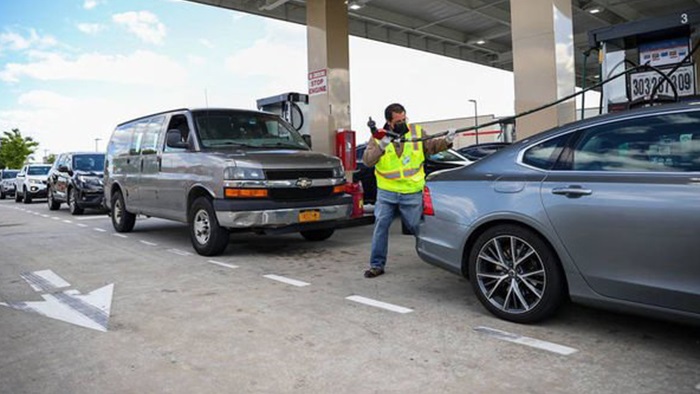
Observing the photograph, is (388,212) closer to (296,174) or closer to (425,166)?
(296,174)

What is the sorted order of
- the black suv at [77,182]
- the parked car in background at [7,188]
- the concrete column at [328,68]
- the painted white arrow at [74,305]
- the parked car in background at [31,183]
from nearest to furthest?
the painted white arrow at [74,305] → the concrete column at [328,68] → the black suv at [77,182] → the parked car in background at [31,183] → the parked car in background at [7,188]

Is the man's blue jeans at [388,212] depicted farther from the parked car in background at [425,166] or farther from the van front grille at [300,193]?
the parked car in background at [425,166]

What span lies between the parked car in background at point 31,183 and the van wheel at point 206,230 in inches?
644

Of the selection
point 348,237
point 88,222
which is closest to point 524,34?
point 348,237

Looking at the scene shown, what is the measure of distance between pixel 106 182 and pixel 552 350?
9127mm

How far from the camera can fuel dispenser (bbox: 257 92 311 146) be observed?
44.0 feet

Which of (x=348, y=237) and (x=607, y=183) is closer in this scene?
(x=607, y=183)

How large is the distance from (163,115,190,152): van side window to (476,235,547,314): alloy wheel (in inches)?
191

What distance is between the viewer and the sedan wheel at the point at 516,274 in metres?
3.75

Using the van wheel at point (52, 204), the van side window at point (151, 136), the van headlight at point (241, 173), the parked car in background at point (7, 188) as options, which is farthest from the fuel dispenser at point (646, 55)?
the parked car in background at point (7, 188)

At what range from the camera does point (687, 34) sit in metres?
7.07

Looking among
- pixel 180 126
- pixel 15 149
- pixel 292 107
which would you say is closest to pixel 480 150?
pixel 292 107

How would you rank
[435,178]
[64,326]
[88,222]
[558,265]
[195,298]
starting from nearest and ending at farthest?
[558,265] < [64,326] < [435,178] < [195,298] < [88,222]

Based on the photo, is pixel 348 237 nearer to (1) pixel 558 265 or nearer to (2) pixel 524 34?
(2) pixel 524 34
